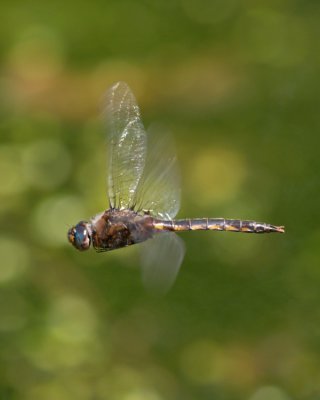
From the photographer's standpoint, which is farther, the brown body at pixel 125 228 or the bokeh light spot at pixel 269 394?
the bokeh light spot at pixel 269 394

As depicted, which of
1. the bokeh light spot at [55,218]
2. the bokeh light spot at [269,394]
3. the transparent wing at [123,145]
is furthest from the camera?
the bokeh light spot at [55,218]

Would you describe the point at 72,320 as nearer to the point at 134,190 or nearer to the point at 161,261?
the point at 134,190

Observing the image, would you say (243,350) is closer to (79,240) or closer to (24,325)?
(24,325)

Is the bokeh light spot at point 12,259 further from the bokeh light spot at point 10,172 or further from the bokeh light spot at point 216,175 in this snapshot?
the bokeh light spot at point 216,175

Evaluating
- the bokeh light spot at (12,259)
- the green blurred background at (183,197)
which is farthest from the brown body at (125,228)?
the bokeh light spot at (12,259)

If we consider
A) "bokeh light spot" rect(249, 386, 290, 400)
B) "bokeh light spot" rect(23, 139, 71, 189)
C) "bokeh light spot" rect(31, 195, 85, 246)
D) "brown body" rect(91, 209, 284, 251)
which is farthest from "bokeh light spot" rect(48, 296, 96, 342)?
"brown body" rect(91, 209, 284, 251)

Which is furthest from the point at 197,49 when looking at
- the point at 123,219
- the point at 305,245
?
the point at 123,219

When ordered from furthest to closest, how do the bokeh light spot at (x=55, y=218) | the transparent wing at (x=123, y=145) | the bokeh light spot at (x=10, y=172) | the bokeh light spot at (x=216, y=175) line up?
1. the bokeh light spot at (x=10, y=172)
2. the bokeh light spot at (x=216, y=175)
3. the bokeh light spot at (x=55, y=218)
4. the transparent wing at (x=123, y=145)

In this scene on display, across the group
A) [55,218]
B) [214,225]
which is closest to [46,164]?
[55,218]
